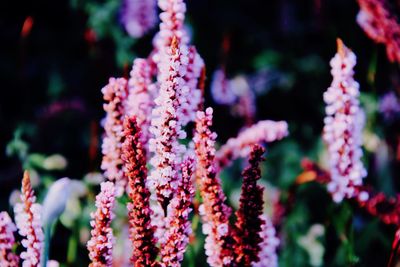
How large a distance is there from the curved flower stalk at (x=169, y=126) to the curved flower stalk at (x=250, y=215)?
133mm

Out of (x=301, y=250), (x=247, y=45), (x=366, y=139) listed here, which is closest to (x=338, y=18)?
(x=247, y=45)

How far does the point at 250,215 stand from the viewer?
3.74 feet

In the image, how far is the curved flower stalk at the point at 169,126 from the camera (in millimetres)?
1054

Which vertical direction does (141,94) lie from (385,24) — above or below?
below

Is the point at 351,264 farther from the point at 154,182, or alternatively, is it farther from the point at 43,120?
the point at 43,120

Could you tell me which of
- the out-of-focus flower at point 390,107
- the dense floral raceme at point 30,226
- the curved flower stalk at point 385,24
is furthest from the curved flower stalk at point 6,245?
the out-of-focus flower at point 390,107

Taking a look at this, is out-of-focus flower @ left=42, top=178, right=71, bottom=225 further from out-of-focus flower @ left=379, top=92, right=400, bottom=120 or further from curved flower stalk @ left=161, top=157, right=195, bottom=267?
out-of-focus flower @ left=379, top=92, right=400, bottom=120

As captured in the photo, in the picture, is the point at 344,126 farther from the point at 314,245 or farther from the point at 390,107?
the point at 390,107

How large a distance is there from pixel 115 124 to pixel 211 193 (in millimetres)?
301

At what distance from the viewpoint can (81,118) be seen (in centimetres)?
251

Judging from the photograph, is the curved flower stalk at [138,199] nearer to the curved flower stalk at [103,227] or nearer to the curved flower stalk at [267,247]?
the curved flower stalk at [103,227]

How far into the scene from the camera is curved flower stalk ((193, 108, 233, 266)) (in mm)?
1118

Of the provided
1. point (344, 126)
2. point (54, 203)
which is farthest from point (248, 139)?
point (54, 203)

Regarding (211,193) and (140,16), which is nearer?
(211,193)
